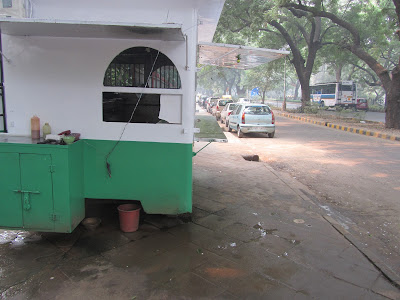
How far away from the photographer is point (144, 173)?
374cm

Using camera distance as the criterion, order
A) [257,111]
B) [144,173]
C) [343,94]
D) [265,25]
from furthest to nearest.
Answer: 1. [343,94]
2. [265,25]
3. [257,111]
4. [144,173]

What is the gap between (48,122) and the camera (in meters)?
3.67

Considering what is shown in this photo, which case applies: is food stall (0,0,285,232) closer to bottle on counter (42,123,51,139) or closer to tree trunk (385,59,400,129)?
bottle on counter (42,123,51,139)

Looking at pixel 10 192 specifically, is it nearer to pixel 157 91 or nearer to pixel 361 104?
pixel 157 91

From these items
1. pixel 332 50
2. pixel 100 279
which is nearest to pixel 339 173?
pixel 100 279

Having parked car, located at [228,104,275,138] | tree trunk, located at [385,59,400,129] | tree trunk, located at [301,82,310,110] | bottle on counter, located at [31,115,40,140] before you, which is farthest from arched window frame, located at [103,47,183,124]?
tree trunk, located at [301,82,310,110]

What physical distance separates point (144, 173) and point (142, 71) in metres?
1.17

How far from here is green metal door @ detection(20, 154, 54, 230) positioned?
10.7 ft

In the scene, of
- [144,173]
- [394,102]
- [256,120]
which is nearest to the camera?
[144,173]

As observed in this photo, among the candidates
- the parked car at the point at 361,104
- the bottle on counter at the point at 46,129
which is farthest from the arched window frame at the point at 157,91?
the parked car at the point at 361,104

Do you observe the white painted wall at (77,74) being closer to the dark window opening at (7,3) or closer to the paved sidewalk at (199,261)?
the dark window opening at (7,3)

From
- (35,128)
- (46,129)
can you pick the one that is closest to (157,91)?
(46,129)

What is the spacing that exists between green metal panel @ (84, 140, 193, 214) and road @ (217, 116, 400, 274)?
2414mm

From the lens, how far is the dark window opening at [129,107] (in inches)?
145
